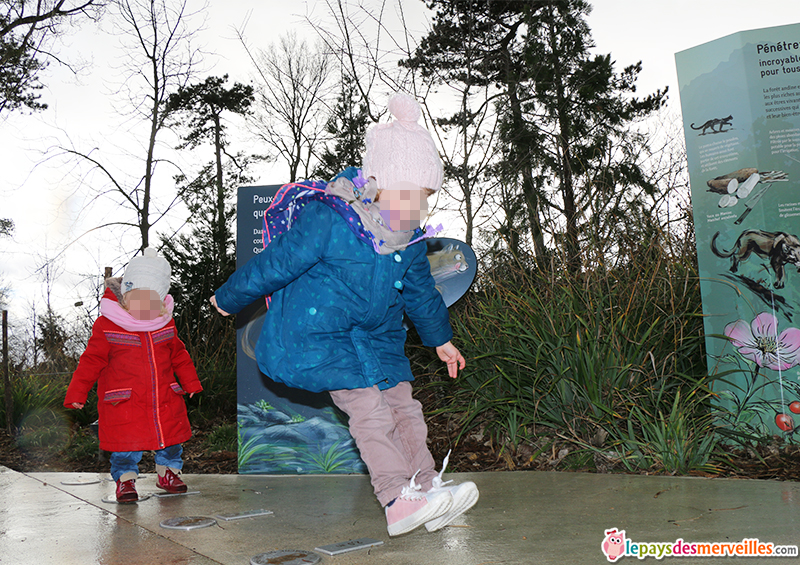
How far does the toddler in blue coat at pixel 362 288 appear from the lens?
2408mm

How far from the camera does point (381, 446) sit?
240 cm

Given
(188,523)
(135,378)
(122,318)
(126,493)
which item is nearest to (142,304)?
(122,318)

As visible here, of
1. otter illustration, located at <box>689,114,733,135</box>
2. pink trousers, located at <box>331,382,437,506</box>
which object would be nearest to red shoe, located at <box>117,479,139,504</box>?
pink trousers, located at <box>331,382,437,506</box>

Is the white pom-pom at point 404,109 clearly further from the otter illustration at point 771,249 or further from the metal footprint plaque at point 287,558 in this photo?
the otter illustration at point 771,249

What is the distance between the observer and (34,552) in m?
2.41

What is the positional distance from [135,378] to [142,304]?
41cm

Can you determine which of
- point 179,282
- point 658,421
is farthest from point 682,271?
point 179,282

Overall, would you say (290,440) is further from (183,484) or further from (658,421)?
(658,421)

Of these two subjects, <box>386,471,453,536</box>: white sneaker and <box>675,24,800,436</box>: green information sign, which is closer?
<box>386,471,453,536</box>: white sneaker

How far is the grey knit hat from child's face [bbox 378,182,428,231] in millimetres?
1799

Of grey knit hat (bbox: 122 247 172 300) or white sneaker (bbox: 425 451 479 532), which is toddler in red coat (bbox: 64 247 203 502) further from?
white sneaker (bbox: 425 451 479 532)

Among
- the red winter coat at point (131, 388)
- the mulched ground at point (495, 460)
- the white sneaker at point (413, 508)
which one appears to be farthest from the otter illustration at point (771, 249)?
the red winter coat at point (131, 388)

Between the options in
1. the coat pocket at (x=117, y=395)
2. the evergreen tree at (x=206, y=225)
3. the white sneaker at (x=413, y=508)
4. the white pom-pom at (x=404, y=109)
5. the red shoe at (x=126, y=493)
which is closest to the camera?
the white sneaker at (x=413, y=508)

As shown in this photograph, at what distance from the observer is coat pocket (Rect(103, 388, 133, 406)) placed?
346 centimetres
